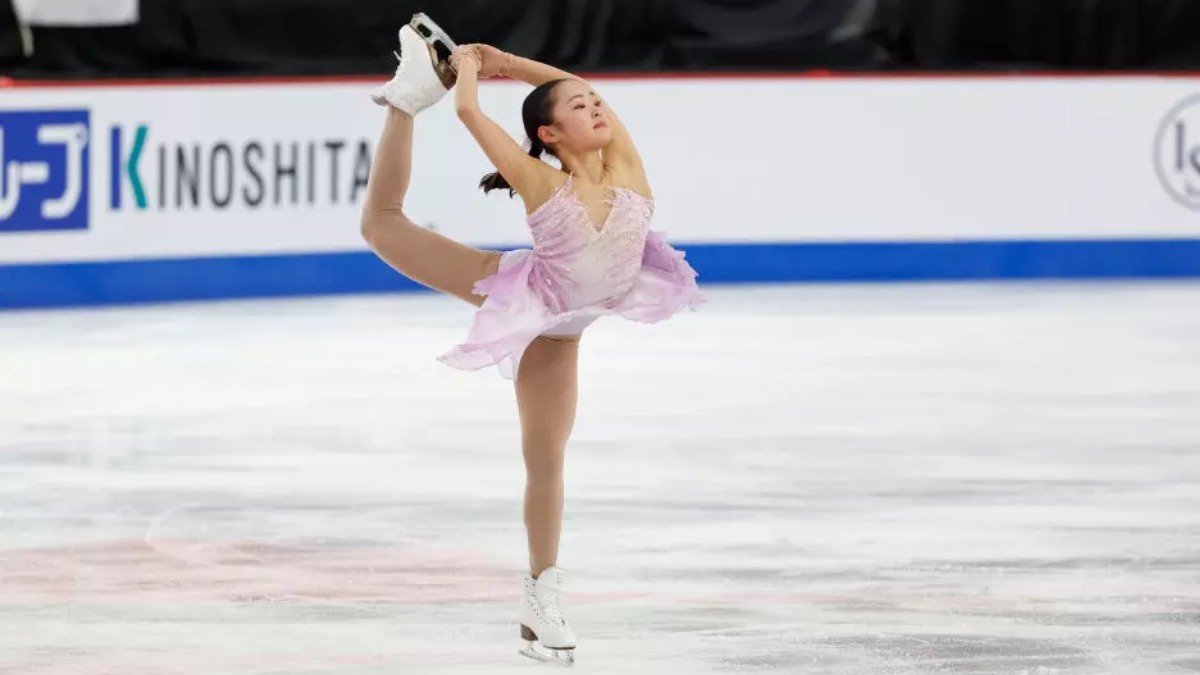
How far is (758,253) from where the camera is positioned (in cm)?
1180

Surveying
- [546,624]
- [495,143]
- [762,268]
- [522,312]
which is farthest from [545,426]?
[762,268]

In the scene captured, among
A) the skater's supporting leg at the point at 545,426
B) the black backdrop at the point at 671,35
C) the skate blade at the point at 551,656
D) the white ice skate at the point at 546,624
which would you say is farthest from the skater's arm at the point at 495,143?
the black backdrop at the point at 671,35

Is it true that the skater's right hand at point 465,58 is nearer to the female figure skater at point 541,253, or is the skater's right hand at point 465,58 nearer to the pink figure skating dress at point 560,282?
the female figure skater at point 541,253

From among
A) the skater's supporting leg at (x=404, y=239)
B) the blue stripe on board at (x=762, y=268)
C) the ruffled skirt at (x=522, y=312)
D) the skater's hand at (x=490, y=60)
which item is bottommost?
the blue stripe on board at (x=762, y=268)

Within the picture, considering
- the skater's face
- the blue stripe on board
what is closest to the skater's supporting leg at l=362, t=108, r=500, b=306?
the skater's face

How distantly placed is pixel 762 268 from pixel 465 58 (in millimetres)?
7502

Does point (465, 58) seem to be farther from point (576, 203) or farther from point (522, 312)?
point (522, 312)

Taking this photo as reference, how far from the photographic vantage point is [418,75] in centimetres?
439

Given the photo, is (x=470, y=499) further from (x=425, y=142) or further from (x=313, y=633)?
(x=425, y=142)

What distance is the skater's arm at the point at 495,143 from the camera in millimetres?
4223

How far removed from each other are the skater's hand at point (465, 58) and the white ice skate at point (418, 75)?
4 centimetres

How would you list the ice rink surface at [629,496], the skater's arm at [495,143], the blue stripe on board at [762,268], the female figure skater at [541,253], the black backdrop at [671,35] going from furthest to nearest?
the black backdrop at [671,35] → the blue stripe on board at [762,268] → the ice rink surface at [629,496] → the female figure skater at [541,253] → the skater's arm at [495,143]

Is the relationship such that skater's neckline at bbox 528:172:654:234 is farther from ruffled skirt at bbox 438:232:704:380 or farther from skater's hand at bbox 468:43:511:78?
skater's hand at bbox 468:43:511:78

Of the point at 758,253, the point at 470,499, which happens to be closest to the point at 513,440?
the point at 470,499
